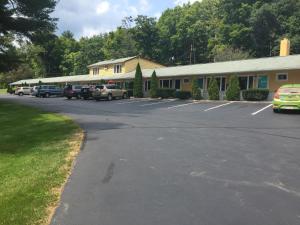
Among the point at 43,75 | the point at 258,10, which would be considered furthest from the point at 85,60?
the point at 258,10

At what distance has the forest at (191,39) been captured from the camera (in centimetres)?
6406

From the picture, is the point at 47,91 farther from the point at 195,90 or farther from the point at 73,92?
the point at 195,90

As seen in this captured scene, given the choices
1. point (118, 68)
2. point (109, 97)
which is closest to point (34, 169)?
point (109, 97)

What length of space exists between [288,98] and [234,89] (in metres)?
11.6

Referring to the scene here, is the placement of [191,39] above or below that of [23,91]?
above

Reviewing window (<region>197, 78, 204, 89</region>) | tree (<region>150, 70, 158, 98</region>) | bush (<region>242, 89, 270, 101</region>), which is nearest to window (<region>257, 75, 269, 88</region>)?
bush (<region>242, 89, 270, 101</region>)

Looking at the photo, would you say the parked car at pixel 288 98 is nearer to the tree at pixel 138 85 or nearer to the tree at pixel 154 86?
the tree at pixel 154 86

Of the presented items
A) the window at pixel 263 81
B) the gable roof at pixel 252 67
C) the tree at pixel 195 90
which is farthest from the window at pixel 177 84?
the window at pixel 263 81

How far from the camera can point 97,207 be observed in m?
5.53

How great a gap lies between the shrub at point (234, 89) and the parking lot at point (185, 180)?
1837cm

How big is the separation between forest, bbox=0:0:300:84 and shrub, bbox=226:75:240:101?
77.1ft

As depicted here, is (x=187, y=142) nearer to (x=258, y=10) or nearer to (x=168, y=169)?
(x=168, y=169)

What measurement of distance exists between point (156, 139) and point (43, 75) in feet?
320

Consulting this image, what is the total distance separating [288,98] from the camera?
1883cm
